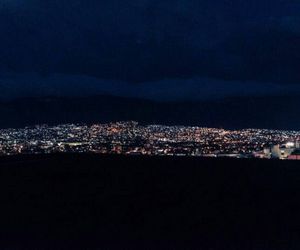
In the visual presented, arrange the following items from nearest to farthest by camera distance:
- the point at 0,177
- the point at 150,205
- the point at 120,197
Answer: the point at 150,205 < the point at 120,197 < the point at 0,177

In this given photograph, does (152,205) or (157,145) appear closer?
(152,205)

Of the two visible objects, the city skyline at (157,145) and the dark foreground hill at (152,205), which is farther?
the city skyline at (157,145)

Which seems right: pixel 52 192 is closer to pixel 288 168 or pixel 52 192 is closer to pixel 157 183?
pixel 157 183

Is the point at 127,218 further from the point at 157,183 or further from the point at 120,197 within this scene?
the point at 157,183

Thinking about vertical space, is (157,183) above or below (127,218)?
above

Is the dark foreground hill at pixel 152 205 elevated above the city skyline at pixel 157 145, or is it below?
below

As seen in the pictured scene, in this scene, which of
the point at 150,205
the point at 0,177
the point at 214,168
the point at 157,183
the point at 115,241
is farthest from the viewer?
the point at 214,168

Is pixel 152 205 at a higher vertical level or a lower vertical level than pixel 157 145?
lower

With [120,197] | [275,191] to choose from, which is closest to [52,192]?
[120,197]

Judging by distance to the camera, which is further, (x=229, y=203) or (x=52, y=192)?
(x=52, y=192)
